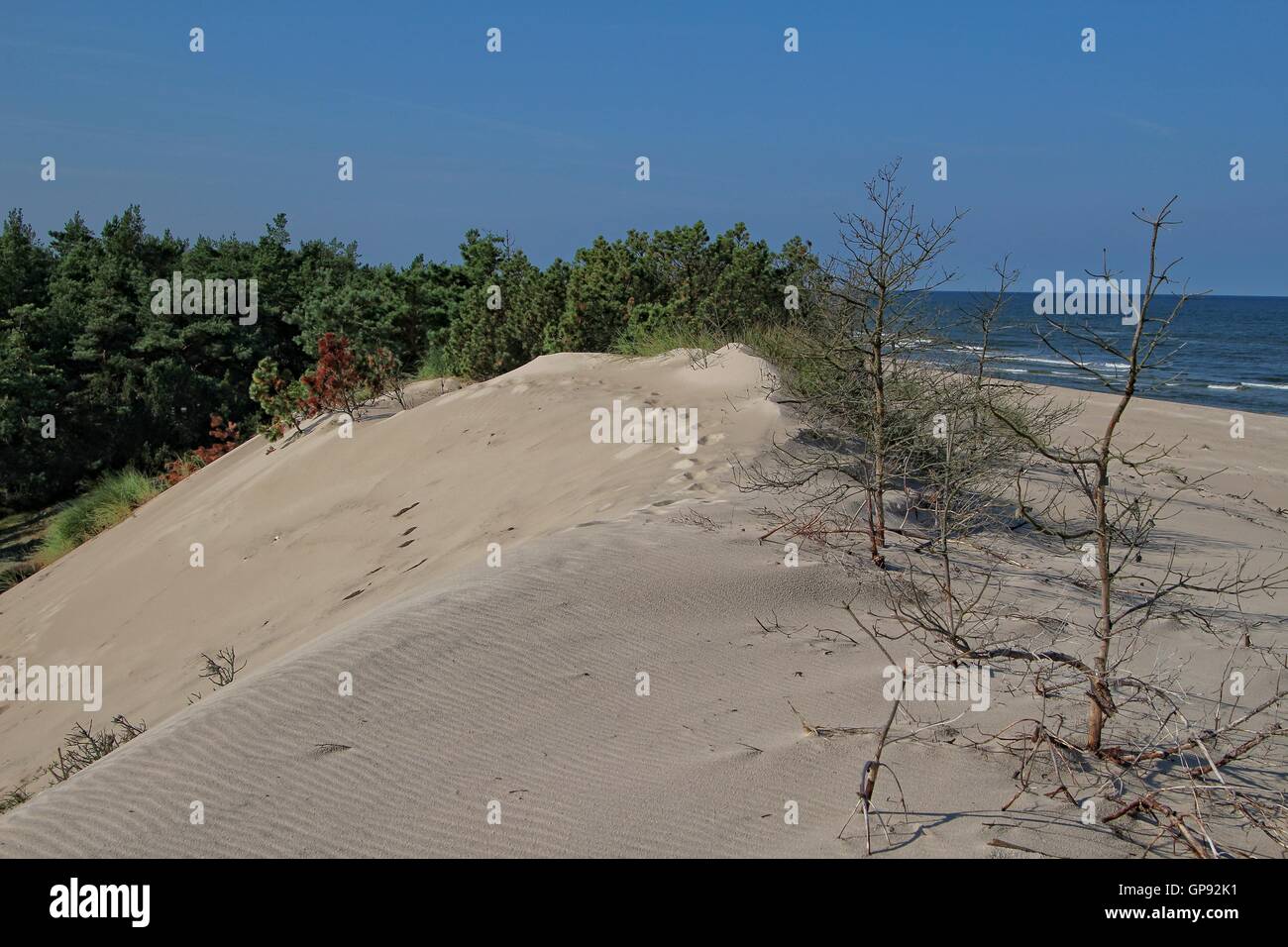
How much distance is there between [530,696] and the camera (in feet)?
14.8

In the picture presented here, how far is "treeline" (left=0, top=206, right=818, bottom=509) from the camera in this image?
16.2m

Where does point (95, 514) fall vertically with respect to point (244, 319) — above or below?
below

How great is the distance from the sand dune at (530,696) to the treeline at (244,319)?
19.8ft

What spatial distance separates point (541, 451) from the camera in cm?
1042

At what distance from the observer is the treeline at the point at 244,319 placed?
16203 mm

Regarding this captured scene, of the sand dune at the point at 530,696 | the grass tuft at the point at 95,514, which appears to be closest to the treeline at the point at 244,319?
the grass tuft at the point at 95,514

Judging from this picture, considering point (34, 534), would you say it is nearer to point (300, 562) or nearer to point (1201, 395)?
point (300, 562)

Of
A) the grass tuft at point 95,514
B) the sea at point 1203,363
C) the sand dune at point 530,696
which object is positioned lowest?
the grass tuft at point 95,514

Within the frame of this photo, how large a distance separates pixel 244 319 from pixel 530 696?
80.3ft

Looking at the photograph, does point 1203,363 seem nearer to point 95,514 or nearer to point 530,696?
point 95,514

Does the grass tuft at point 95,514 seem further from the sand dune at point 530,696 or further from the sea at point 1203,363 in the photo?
the sea at point 1203,363

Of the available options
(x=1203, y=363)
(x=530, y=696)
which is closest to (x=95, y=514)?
(x=530, y=696)

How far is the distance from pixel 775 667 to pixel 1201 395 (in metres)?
32.6
